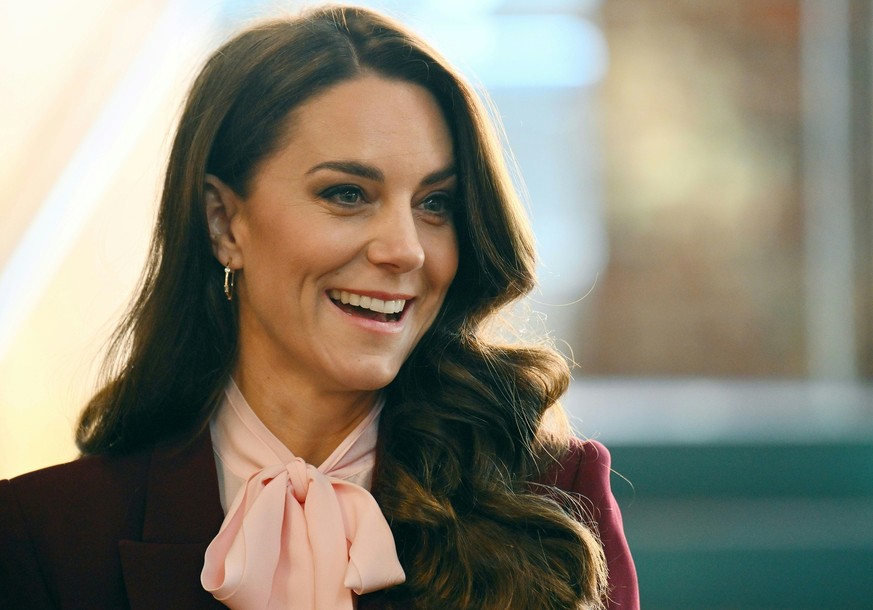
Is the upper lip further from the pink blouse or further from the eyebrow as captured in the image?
the pink blouse

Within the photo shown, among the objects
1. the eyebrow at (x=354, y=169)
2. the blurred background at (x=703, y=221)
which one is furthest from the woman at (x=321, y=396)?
the blurred background at (x=703, y=221)

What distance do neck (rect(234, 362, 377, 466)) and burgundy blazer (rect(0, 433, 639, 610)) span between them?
0.38ft

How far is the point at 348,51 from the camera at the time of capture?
6.01 ft

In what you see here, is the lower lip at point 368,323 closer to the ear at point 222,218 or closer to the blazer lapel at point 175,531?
the ear at point 222,218

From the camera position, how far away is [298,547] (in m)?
1.76

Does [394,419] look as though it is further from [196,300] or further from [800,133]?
[800,133]

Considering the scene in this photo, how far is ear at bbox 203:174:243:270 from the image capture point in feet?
6.13

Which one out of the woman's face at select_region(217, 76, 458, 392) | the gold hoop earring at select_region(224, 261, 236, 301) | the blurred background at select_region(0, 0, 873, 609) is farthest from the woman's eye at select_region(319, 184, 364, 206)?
the blurred background at select_region(0, 0, 873, 609)

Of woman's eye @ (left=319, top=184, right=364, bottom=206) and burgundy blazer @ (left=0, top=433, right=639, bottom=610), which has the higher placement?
woman's eye @ (left=319, top=184, right=364, bottom=206)

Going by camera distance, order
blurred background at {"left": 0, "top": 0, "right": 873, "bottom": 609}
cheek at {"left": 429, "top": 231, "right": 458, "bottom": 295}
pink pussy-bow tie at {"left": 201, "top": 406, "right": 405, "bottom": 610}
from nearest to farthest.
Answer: pink pussy-bow tie at {"left": 201, "top": 406, "right": 405, "bottom": 610} → cheek at {"left": 429, "top": 231, "right": 458, "bottom": 295} → blurred background at {"left": 0, "top": 0, "right": 873, "bottom": 609}

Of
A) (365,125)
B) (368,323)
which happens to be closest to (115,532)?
(368,323)

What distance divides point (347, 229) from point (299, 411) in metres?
0.33

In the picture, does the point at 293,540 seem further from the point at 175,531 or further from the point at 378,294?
the point at 378,294

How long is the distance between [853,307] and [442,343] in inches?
181
